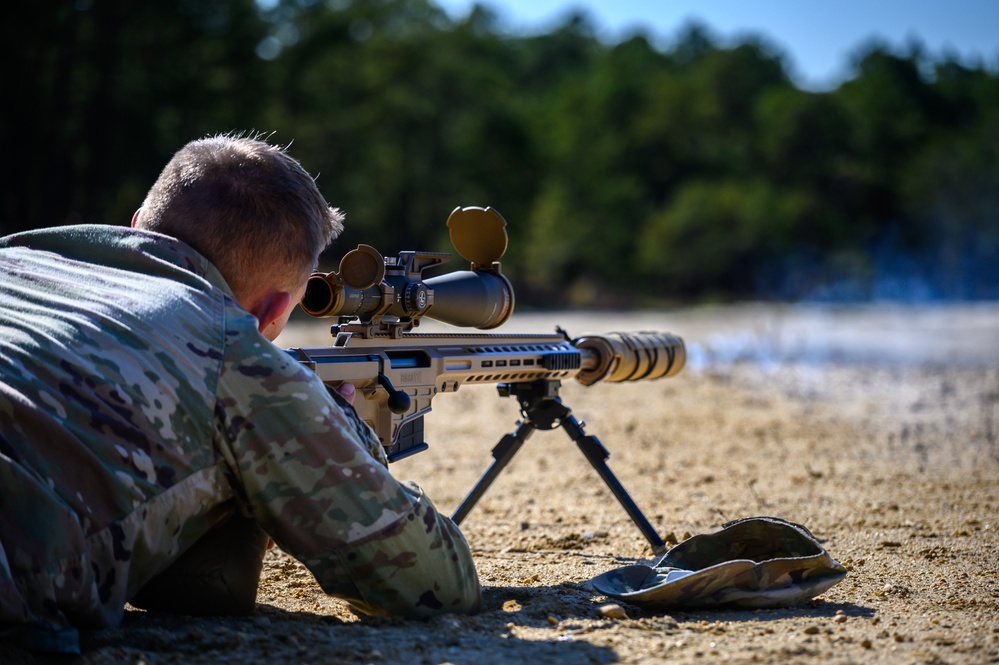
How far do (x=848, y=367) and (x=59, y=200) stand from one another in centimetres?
1909

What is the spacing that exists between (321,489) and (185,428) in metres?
0.37

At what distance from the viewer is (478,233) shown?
437cm

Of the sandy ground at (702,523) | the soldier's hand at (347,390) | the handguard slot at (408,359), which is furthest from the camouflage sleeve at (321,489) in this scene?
the handguard slot at (408,359)

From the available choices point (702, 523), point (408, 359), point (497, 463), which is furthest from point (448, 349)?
point (702, 523)

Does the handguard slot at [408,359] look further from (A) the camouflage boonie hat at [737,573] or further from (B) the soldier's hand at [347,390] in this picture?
(A) the camouflage boonie hat at [737,573]

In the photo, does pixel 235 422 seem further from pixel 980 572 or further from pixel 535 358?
pixel 980 572

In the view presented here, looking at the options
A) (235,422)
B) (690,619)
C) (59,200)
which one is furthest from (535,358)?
(59,200)

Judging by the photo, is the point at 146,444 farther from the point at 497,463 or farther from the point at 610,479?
the point at 610,479

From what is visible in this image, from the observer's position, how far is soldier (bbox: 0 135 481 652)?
2.44 m

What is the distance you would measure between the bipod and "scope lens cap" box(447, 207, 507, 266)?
0.75 metres

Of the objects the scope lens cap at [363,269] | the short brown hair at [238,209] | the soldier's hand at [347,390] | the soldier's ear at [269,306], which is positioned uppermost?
the short brown hair at [238,209]

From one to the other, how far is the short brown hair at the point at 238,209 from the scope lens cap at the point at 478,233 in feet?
4.92

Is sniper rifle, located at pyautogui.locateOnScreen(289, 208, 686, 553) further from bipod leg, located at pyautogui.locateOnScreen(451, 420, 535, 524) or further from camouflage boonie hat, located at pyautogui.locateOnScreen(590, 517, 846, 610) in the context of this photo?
camouflage boonie hat, located at pyautogui.locateOnScreen(590, 517, 846, 610)

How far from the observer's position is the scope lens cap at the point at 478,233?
4.34 m
